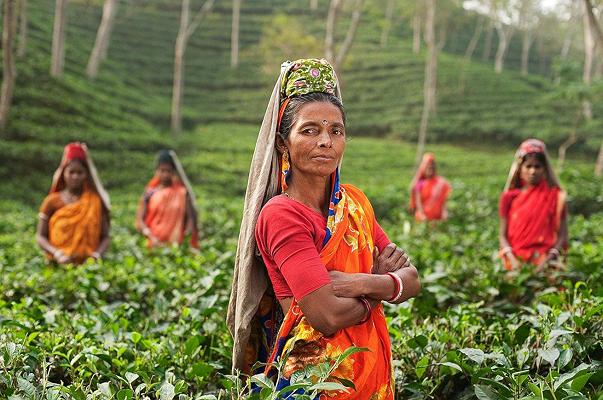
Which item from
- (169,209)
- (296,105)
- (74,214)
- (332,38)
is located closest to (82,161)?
(74,214)

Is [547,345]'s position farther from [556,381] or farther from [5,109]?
[5,109]

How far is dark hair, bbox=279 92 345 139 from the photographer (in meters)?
1.87

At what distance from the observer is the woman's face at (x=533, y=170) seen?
462 cm

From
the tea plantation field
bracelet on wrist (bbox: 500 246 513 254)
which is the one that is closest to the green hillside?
the tea plantation field

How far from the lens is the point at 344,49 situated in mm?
14852

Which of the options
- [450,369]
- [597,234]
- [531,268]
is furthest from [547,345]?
[597,234]

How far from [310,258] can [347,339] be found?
10.5 inches

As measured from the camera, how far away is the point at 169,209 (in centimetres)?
640

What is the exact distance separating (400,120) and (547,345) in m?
27.8

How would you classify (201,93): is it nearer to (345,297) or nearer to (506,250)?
(506,250)

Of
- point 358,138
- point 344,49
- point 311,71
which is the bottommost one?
point 358,138

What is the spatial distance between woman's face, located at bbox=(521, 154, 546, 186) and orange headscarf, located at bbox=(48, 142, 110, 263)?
131 inches

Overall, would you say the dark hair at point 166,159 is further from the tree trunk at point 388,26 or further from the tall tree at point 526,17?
the tall tree at point 526,17

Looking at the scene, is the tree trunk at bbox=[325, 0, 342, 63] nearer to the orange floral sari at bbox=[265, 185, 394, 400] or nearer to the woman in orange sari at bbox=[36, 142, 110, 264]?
the woman in orange sari at bbox=[36, 142, 110, 264]
